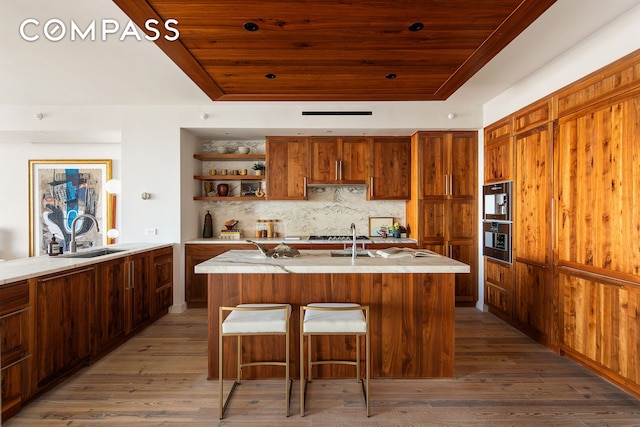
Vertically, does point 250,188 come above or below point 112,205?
above

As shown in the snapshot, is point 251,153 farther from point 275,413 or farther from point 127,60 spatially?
point 275,413

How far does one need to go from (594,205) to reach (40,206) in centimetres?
707

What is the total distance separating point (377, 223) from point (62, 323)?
3830mm

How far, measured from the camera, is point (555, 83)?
290 cm

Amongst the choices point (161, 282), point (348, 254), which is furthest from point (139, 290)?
point (348, 254)

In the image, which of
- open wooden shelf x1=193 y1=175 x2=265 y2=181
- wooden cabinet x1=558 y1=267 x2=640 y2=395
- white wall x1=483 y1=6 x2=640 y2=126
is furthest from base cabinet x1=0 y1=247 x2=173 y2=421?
white wall x1=483 y1=6 x2=640 y2=126

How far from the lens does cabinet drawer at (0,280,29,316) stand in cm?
190

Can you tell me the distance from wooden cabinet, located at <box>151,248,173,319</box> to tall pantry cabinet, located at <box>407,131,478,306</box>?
3287 millimetres

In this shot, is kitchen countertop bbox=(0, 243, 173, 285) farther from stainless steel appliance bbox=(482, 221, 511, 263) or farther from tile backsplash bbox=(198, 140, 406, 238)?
stainless steel appliance bbox=(482, 221, 511, 263)

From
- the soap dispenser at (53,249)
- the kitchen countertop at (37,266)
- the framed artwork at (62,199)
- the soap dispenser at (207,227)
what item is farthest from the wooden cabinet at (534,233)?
the framed artwork at (62,199)

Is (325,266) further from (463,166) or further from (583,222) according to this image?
(463,166)

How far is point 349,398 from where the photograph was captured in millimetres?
2203

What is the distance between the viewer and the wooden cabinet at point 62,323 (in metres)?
2.17

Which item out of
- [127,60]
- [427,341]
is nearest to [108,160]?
[127,60]
